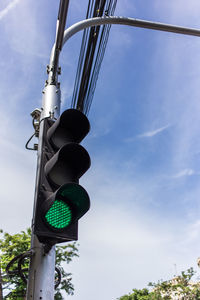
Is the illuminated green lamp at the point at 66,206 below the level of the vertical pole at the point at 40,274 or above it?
above

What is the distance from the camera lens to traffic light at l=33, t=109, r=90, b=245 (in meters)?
1.65

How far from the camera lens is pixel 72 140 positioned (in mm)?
2082

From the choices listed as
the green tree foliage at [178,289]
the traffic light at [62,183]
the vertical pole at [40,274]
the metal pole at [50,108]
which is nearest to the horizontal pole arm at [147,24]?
the metal pole at [50,108]

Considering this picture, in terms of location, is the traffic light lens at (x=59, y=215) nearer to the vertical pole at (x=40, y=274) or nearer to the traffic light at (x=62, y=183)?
the traffic light at (x=62, y=183)

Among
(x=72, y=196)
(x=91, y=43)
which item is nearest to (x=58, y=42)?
(x=91, y=43)

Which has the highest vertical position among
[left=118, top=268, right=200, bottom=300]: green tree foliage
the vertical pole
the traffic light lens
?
[left=118, top=268, right=200, bottom=300]: green tree foliage

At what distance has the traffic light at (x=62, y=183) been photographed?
1.65 metres

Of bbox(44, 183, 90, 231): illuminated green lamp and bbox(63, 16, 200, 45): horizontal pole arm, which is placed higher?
bbox(63, 16, 200, 45): horizontal pole arm

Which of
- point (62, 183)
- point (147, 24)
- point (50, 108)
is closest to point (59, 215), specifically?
point (62, 183)

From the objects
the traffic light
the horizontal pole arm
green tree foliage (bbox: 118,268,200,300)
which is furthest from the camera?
green tree foliage (bbox: 118,268,200,300)

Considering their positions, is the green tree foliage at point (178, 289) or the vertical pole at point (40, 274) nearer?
the vertical pole at point (40, 274)

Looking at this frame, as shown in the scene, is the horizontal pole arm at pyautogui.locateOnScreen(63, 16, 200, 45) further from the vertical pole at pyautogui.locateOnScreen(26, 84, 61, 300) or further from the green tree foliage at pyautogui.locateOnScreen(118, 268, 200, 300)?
the green tree foliage at pyautogui.locateOnScreen(118, 268, 200, 300)

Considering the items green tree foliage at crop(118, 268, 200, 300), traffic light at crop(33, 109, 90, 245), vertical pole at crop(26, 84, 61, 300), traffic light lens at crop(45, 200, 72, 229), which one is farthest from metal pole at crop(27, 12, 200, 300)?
green tree foliage at crop(118, 268, 200, 300)

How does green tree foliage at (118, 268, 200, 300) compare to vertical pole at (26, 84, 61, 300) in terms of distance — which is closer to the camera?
vertical pole at (26, 84, 61, 300)
